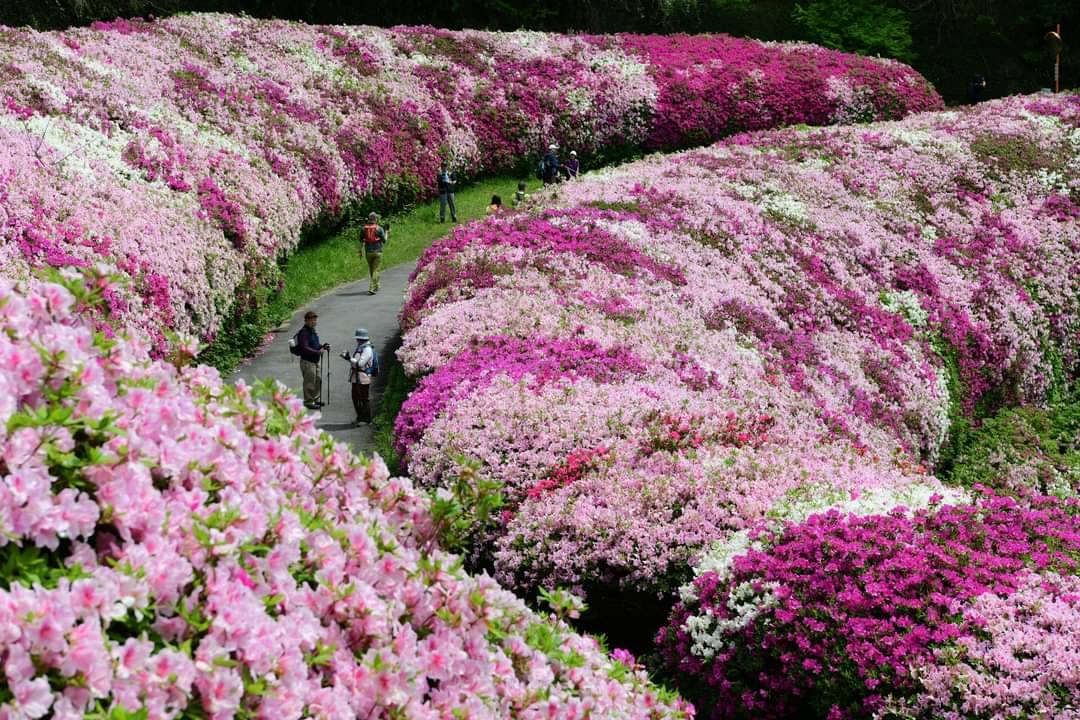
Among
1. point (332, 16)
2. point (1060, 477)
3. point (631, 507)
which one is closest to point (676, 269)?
point (1060, 477)

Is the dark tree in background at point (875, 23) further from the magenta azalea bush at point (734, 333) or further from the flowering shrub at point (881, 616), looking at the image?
the flowering shrub at point (881, 616)

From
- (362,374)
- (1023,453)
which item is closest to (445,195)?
(362,374)

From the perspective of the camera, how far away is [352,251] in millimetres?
29281

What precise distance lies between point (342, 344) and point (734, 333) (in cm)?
754

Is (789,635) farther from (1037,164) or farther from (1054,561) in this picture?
(1037,164)

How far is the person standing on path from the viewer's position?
18062 mm

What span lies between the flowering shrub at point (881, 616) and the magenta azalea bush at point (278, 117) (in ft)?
36.9

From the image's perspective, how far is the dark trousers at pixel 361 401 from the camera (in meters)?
17.7

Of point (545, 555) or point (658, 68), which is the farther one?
point (658, 68)

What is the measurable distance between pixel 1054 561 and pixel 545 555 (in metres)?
4.55

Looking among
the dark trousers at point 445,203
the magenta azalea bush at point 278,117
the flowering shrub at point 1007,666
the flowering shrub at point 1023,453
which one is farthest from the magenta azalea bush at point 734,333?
the dark trousers at point 445,203

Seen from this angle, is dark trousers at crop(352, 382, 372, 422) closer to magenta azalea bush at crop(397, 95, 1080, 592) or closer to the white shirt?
the white shirt

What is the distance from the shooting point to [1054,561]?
9.45 metres

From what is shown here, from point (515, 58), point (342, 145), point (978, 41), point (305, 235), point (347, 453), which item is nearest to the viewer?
point (347, 453)
